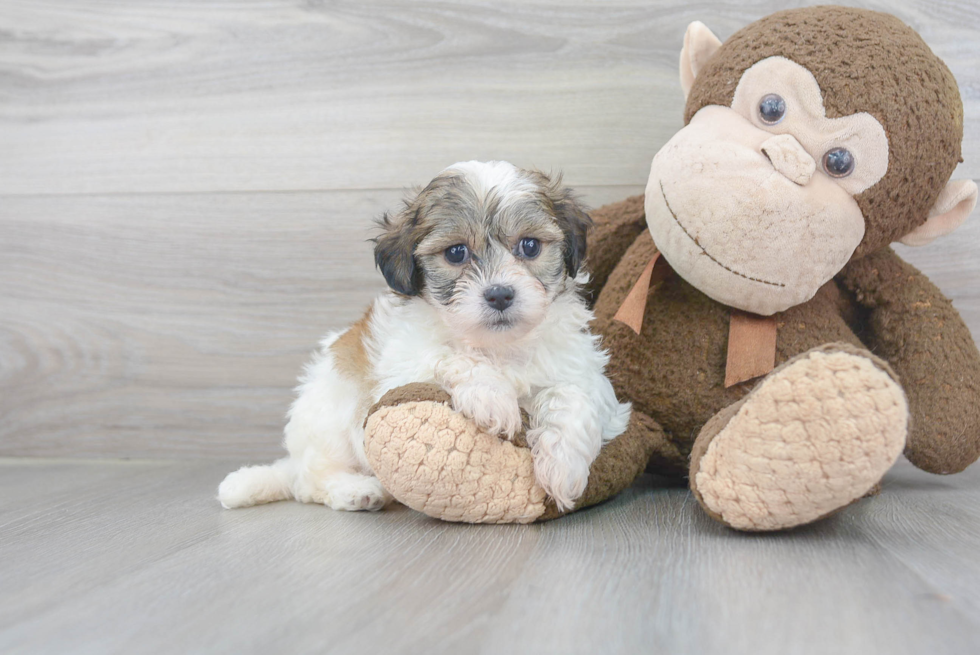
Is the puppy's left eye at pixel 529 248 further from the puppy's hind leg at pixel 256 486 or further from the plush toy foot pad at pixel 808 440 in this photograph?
the puppy's hind leg at pixel 256 486

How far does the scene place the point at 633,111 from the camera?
2020 mm

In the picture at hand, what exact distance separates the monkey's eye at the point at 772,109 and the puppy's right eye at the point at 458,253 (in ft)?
2.04

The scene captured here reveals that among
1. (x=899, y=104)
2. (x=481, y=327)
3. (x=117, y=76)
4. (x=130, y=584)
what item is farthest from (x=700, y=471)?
(x=117, y=76)

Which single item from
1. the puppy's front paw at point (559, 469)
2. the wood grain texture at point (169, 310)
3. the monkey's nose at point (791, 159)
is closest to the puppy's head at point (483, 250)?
the puppy's front paw at point (559, 469)

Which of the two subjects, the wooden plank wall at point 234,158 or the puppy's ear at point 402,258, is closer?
the puppy's ear at point 402,258

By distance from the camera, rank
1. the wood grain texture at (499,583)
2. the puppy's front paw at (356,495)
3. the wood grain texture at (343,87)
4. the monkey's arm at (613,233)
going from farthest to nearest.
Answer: the wood grain texture at (343,87), the monkey's arm at (613,233), the puppy's front paw at (356,495), the wood grain texture at (499,583)

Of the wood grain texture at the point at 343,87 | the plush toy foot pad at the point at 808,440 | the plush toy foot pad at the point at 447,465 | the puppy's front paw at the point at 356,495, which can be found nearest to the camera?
the plush toy foot pad at the point at 808,440

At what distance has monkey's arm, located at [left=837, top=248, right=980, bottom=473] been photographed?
1479 mm

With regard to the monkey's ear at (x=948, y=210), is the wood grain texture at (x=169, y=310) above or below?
below

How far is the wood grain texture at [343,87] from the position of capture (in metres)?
2.01

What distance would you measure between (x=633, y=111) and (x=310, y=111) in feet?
2.99

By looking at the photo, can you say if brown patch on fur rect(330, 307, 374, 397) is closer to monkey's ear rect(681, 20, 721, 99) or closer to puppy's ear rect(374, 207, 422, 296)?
puppy's ear rect(374, 207, 422, 296)

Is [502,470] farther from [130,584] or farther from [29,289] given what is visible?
[29,289]

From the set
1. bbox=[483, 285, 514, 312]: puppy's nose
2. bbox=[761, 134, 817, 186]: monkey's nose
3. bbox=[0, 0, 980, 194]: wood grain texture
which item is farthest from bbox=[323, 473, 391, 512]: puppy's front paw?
bbox=[761, 134, 817, 186]: monkey's nose
